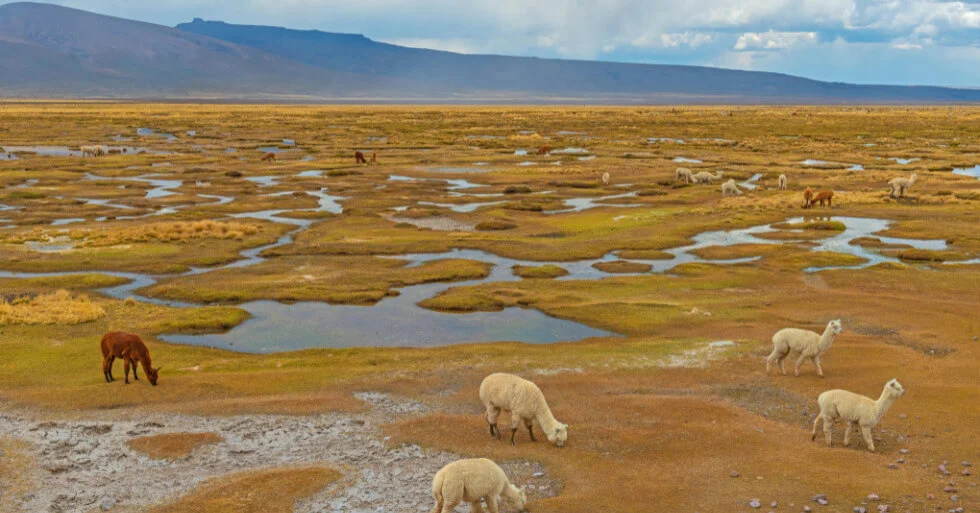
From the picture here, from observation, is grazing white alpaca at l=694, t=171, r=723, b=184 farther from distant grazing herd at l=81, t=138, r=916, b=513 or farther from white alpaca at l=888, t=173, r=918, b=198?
distant grazing herd at l=81, t=138, r=916, b=513

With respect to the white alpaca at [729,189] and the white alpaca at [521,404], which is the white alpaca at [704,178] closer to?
the white alpaca at [729,189]

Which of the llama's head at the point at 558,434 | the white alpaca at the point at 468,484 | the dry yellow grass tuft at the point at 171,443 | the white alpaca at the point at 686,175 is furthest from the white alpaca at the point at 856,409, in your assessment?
the white alpaca at the point at 686,175

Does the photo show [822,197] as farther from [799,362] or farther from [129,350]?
[129,350]

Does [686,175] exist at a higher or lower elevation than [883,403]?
higher

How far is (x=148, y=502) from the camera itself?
1417 cm

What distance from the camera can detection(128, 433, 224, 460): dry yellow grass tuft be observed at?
16297 millimetres

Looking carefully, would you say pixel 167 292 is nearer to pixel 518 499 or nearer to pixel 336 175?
pixel 518 499

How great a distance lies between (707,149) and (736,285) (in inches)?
2751

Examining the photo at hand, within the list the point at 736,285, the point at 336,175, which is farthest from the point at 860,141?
the point at 736,285

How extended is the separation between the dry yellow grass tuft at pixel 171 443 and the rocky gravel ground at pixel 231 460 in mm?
186

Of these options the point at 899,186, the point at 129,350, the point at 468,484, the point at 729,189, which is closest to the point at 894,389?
the point at 468,484

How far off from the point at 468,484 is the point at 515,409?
3.76 meters

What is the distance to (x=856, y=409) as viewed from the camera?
16.0 m

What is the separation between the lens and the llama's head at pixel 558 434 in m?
16.3
